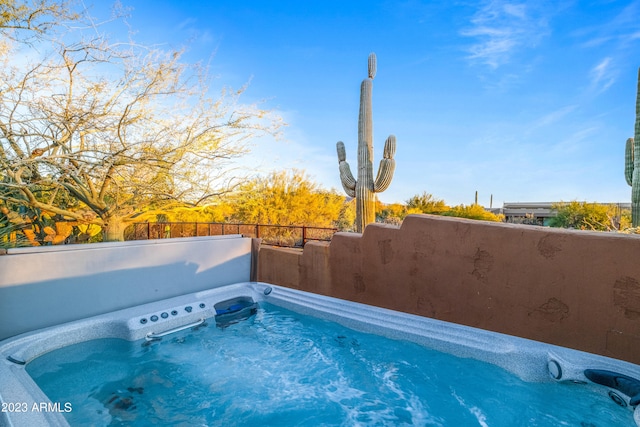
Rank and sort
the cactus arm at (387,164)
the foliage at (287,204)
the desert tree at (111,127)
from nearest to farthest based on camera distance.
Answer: the desert tree at (111,127)
the cactus arm at (387,164)
the foliage at (287,204)

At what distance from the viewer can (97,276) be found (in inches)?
125

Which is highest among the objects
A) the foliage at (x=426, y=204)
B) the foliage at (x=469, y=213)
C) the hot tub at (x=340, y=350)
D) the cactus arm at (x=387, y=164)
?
the cactus arm at (x=387, y=164)

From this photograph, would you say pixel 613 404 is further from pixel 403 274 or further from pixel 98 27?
pixel 98 27

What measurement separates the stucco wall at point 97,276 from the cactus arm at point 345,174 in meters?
3.42

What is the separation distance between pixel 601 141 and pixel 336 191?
22.7 feet

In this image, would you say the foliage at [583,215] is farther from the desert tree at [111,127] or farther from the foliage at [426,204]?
the desert tree at [111,127]

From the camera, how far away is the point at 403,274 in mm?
3277

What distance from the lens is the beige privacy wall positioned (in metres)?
2.33

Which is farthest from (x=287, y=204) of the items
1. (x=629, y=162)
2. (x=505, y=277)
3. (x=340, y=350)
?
(x=629, y=162)

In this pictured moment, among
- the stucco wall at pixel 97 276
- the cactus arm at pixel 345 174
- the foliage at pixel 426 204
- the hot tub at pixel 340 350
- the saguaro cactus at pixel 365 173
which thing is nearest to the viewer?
the hot tub at pixel 340 350

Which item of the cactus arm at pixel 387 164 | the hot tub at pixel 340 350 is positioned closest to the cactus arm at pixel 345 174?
the cactus arm at pixel 387 164

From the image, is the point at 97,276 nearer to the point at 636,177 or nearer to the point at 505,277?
the point at 505,277

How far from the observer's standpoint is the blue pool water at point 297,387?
205cm

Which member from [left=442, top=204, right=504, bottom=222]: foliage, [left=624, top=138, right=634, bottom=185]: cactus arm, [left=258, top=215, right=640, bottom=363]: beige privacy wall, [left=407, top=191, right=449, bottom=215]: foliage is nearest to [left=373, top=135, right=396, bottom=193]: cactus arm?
[left=258, top=215, right=640, bottom=363]: beige privacy wall
